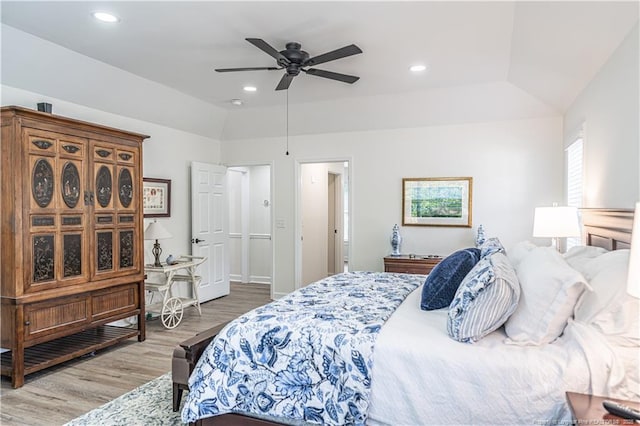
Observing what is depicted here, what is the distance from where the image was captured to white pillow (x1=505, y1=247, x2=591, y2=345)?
6.06 ft

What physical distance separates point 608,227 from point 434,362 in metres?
1.61

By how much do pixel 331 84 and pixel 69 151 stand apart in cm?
277

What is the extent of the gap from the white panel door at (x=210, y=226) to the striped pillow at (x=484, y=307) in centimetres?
463

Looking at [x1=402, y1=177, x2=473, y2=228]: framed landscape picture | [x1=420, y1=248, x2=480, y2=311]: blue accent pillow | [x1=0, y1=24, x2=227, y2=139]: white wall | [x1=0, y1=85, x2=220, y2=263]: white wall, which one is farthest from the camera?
[x1=402, y1=177, x2=473, y2=228]: framed landscape picture

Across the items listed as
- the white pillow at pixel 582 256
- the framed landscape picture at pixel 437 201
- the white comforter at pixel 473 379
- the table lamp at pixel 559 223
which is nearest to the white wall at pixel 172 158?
the framed landscape picture at pixel 437 201

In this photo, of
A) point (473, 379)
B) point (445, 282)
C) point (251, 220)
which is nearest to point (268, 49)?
point (445, 282)

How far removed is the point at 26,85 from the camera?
12.3 ft

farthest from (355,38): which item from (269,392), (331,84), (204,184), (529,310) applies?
(204,184)

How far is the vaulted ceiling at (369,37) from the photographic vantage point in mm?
2773

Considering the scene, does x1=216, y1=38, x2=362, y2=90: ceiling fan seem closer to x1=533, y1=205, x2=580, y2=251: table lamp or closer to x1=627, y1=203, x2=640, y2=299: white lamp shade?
x1=533, y1=205, x2=580, y2=251: table lamp

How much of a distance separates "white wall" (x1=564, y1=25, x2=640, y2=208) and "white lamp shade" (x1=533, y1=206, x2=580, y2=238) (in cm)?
19

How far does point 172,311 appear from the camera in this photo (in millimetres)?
4824

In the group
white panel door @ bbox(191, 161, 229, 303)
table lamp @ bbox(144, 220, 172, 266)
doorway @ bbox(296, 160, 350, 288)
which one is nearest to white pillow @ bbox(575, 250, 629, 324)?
doorway @ bbox(296, 160, 350, 288)

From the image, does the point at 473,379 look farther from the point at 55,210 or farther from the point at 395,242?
the point at 395,242
